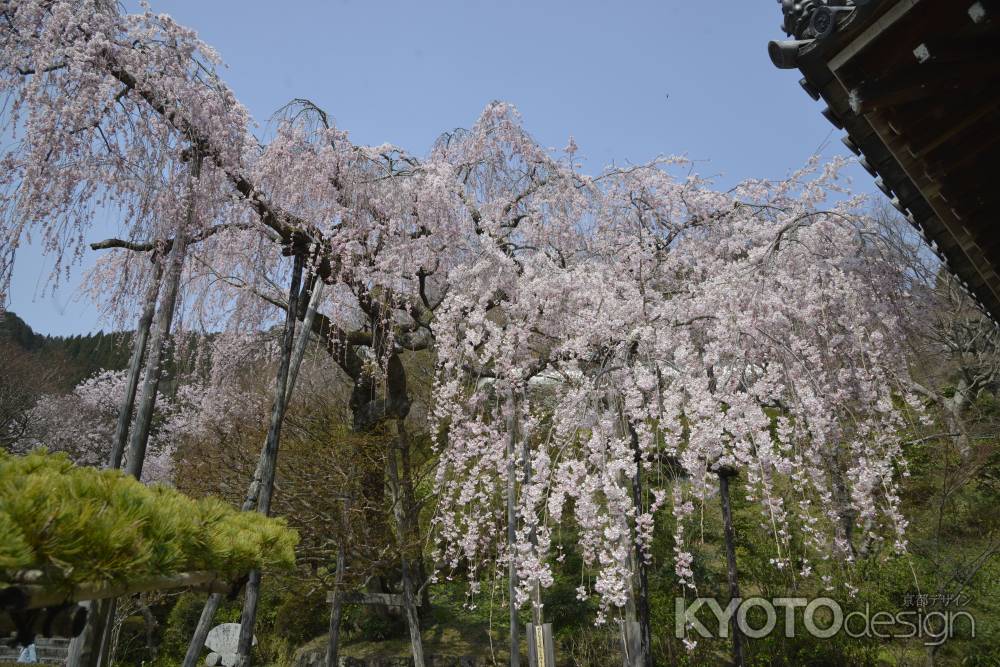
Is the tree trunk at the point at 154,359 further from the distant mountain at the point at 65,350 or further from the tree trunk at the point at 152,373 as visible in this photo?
the distant mountain at the point at 65,350

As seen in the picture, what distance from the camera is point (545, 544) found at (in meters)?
6.16

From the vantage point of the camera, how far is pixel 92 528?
7.36 feet

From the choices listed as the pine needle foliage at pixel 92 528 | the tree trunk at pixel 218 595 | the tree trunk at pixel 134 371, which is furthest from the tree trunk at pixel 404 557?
the pine needle foliage at pixel 92 528

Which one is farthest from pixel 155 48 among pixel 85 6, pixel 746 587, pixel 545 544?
pixel 746 587

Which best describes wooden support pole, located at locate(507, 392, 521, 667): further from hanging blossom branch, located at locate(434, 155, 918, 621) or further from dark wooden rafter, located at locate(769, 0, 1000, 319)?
dark wooden rafter, located at locate(769, 0, 1000, 319)

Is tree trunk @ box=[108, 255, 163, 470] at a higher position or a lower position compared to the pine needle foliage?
higher

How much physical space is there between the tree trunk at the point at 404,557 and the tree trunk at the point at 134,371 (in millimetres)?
4537

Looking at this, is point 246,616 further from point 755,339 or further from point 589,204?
point 589,204

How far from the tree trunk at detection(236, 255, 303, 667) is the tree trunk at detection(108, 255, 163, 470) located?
4.48 ft

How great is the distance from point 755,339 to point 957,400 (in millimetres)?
9311

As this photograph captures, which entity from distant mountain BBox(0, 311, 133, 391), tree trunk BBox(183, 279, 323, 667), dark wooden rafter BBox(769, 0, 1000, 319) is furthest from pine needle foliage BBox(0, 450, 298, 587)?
distant mountain BBox(0, 311, 133, 391)

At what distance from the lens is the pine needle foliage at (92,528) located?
6.52 feet

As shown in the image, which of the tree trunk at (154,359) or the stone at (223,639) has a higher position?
the tree trunk at (154,359)

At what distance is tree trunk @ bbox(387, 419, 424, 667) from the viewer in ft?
30.3
